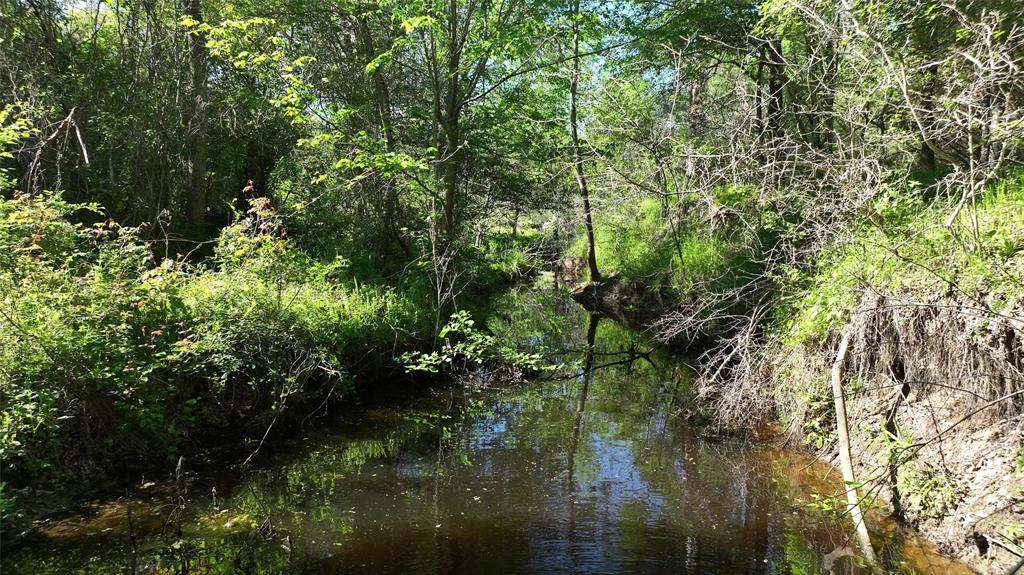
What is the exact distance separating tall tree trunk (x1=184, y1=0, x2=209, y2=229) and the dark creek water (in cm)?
614

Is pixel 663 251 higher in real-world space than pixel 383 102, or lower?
lower

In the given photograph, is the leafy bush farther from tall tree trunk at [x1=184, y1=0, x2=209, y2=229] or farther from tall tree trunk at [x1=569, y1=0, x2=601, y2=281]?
tall tree trunk at [x1=569, y1=0, x2=601, y2=281]

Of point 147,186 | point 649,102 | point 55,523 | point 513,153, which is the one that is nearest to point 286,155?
point 147,186

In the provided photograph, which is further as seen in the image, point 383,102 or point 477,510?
point 383,102

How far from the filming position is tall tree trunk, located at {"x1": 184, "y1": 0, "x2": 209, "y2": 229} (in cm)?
1012

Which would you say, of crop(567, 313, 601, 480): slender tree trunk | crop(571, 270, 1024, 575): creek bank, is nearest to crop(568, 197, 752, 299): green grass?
crop(567, 313, 601, 480): slender tree trunk

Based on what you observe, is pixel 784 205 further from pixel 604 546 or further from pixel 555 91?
pixel 555 91

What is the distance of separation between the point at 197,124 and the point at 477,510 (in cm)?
934

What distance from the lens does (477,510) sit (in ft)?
17.7

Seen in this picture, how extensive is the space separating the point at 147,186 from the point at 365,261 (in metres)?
4.12

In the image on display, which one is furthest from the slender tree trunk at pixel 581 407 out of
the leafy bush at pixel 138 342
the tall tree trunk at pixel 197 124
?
the tall tree trunk at pixel 197 124

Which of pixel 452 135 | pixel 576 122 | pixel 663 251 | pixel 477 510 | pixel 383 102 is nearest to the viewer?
pixel 477 510

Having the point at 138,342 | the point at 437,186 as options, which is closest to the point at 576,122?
the point at 437,186

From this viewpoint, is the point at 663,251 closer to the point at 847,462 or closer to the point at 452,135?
the point at 452,135
